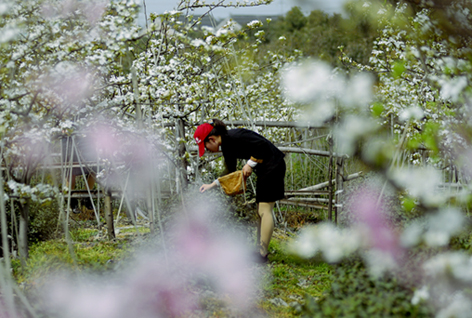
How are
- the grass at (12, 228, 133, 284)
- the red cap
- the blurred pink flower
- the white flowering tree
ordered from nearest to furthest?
the white flowering tree → the blurred pink flower → the grass at (12, 228, 133, 284) → the red cap

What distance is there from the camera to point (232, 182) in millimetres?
3391

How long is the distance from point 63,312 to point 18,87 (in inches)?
51.7

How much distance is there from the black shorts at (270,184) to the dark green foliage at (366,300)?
1509 mm

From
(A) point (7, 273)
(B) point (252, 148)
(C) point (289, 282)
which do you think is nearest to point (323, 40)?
(B) point (252, 148)

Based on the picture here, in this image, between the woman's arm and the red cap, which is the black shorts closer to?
the woman's arm

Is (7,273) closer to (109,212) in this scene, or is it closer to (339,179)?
(109,212)

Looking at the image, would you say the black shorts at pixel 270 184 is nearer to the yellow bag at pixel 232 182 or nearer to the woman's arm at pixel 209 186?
the yellow bag at pixel 232 182

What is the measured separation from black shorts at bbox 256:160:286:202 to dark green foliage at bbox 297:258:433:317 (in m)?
1.51

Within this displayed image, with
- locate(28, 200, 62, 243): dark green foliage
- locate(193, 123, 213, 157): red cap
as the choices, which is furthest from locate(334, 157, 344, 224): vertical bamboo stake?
locate(28, 200, 62, 243): dark green foliage

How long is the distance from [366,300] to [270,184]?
1814 mm

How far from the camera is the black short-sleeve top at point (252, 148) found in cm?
337

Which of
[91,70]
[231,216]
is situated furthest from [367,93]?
[91,70]

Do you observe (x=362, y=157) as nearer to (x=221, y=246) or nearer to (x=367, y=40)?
(x=221, y=246)

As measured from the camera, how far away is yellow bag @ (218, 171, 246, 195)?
337 cm
